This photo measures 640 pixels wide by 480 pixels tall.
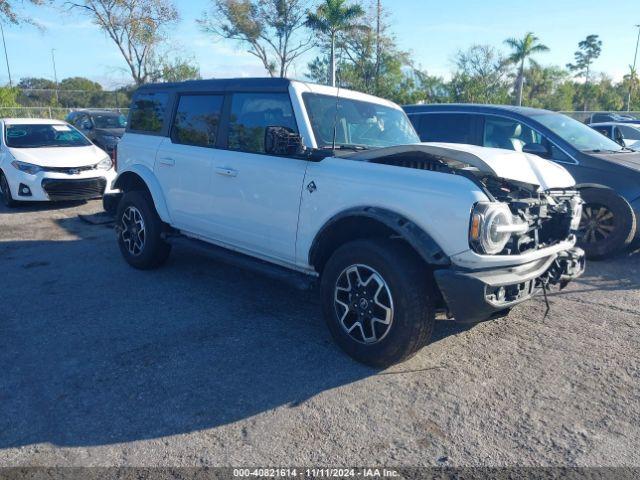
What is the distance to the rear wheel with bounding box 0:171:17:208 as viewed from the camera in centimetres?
961

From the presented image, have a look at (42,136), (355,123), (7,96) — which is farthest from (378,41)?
(355,123)

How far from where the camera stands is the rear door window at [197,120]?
205 inches

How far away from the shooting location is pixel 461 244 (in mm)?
3365

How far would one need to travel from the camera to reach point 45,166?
30.7 feet

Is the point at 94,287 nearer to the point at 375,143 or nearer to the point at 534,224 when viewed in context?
the point at 375,143

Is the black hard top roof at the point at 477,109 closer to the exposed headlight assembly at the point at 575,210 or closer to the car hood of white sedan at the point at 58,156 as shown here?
the exposed headlight assembly at the point at 575,210

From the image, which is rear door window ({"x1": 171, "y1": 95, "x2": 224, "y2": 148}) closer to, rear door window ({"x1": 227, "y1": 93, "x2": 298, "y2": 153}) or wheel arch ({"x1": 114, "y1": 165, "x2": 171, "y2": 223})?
rear door window ({"x1": 227, "y1": 93, "x2": 298, "y2": 153})

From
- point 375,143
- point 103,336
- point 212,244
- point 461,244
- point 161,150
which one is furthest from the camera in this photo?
point 161,150

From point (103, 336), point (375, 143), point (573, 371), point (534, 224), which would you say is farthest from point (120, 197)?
point (573, 371)

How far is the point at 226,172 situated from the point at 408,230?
2.04 metres

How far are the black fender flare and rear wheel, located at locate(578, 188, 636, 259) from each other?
3.55m

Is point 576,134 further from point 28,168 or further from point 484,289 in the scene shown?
point 28,168

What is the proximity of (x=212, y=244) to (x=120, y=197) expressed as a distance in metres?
1.99

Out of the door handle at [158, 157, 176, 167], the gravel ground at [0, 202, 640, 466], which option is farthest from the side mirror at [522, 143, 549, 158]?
the door handle at [158, 157, 176, 167]
